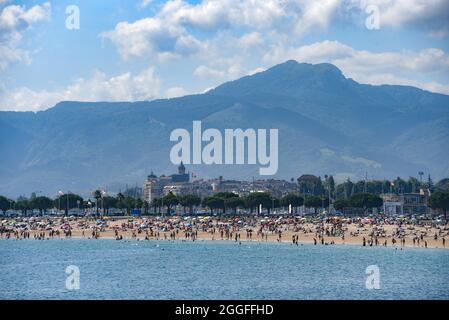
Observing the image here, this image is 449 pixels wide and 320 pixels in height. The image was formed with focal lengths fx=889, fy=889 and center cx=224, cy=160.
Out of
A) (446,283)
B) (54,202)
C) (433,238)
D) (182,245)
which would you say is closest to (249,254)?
(182,245)

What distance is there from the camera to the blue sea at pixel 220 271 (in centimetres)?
5709

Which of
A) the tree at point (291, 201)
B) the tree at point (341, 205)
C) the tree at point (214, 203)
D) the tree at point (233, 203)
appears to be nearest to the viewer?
the tree at point (233, 203)

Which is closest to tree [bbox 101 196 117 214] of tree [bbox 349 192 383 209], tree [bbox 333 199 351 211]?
tree [bbox 333 199 351 211]

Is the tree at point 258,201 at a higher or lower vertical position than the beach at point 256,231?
higher

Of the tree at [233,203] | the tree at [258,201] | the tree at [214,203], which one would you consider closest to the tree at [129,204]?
the tree at [214,203]

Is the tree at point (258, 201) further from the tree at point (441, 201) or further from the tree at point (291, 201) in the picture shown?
the tree at point (441, 201)

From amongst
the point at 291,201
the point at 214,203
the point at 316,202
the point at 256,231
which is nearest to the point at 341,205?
the point at 316,202

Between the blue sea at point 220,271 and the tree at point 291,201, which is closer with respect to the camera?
the blue sea at point 220,271

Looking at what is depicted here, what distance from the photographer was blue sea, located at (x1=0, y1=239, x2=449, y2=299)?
187 ft

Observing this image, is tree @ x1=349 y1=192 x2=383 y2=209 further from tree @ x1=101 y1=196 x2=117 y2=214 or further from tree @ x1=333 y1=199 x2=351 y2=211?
tree @ x1=101 y1=196 x2=117 y2=214

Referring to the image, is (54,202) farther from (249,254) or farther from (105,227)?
(249,254)

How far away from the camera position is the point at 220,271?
72188 millimetres

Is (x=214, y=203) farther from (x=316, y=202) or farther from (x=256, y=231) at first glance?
(x=256, y=231)
